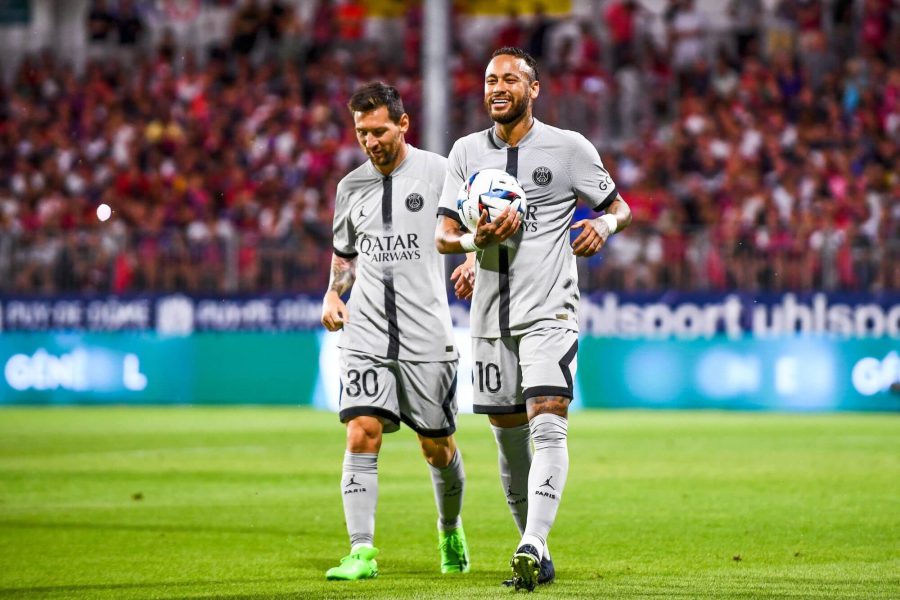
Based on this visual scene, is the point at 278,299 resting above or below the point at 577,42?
below

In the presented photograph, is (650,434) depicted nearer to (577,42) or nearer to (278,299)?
(278,299)

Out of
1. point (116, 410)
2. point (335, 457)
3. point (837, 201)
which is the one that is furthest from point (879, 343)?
point (116, 410)

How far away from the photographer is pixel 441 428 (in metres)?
7.40

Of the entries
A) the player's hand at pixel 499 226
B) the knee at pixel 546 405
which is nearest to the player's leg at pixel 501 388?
the knee at pixel 546 405

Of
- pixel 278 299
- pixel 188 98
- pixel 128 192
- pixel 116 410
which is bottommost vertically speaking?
pixel 116 410

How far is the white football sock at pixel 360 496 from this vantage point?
7.24 m

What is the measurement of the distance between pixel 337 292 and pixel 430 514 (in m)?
2.65

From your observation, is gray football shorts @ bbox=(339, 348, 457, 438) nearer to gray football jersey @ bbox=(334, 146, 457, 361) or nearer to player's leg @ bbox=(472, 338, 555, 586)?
gray football jersey @ bbox=(334, 146, 457, 361)

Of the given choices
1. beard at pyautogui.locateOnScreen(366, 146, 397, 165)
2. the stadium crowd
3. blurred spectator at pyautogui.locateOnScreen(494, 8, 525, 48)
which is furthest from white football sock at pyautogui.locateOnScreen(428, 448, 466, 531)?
blurred spectator at pyautogui.locateOnScreen(494, 8, 525, 48)

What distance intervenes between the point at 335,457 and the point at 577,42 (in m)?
13.6

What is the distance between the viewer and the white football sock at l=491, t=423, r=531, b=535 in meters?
7.21

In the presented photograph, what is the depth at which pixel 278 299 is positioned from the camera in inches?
864

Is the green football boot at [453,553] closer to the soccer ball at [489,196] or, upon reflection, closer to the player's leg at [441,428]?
the player's leg at [441,428]

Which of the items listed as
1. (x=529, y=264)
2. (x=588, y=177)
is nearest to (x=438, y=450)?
(x=529, y=264)
